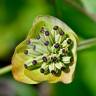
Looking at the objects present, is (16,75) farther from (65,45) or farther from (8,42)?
(8,42)

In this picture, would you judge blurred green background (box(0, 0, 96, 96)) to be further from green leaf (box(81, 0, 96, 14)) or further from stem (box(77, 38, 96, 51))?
stem (box(77, 38, 96, 51))

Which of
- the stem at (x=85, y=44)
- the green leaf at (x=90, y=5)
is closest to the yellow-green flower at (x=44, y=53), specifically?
the stem at (x=85, y=44)

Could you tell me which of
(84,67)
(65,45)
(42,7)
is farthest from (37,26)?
(42,7)

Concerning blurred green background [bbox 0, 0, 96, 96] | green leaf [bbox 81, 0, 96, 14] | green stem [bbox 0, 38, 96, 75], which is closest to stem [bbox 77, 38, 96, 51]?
green stem [bbox 0, 38, 96, 75]

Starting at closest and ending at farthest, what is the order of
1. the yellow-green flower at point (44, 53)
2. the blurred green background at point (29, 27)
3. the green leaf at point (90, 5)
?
the yellow-green flower at point (44, 53), the green leaf at point (90, 5), the blurred green background at point (29, 27)

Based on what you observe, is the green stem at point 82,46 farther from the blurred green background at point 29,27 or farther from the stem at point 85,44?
the blurred green background at point 29,27

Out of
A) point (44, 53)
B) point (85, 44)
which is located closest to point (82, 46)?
point (85, 44)
